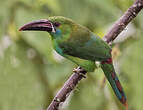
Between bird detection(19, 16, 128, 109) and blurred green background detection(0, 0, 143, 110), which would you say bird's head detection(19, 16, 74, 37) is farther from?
blurred green background detection(0, 0, 143, 110)

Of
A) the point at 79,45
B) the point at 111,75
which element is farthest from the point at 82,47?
the point at 111,75

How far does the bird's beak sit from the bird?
21 mm

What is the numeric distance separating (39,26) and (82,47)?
22cm

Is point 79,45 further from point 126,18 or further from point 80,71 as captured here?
point 126,18

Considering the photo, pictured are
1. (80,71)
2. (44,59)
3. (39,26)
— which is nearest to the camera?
(39,26)

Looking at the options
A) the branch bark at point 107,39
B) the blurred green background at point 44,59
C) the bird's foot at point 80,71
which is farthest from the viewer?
the blurred green background at point 44,59

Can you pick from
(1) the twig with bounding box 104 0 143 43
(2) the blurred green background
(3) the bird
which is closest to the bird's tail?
(3) the bird

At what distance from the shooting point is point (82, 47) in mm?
1854

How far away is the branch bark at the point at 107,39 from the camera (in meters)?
1.63

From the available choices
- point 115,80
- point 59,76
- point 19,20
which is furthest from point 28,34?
point 115,80

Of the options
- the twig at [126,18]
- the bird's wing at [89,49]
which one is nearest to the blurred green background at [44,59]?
the bird's wing at [89,49]

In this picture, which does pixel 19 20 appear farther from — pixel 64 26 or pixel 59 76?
pixel 64 26

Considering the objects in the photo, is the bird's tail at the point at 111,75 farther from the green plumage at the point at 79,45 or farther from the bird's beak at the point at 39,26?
the bird's beak at the point at 39,26

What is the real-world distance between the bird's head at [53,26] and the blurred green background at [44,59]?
324mm
